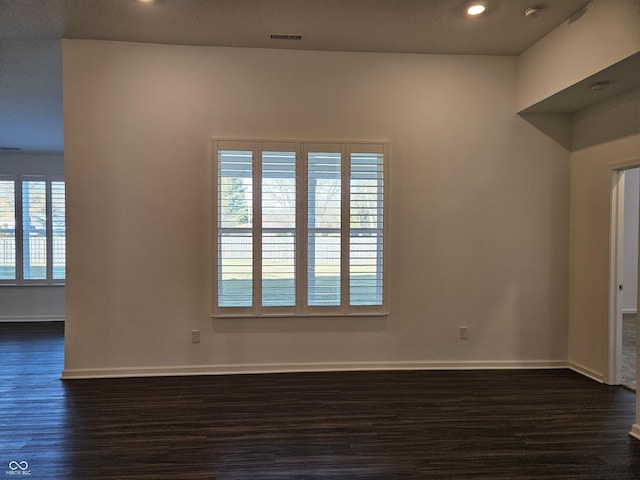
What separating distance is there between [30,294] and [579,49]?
8382 mm

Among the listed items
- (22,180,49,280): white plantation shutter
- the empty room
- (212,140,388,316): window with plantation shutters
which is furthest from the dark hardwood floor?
(22,180,49,280): white plantation shutter

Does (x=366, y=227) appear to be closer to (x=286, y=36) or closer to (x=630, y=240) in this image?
(x=286, y=36)

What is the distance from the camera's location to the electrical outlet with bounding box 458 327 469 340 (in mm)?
3898

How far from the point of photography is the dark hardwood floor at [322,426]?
2.23m

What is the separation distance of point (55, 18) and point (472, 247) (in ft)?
14.0

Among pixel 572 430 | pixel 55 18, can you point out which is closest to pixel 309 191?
pixel 55 18

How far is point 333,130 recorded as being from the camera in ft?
12.4

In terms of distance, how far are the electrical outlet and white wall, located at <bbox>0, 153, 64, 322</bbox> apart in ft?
21.6

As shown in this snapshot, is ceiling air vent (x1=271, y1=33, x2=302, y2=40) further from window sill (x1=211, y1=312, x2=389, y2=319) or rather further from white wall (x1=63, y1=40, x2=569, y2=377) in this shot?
window sill (x1=211, y1=312, x2=389, y2=319)

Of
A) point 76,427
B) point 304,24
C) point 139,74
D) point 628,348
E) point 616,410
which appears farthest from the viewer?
point 628,348

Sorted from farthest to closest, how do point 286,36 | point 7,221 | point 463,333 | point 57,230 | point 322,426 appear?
point 57,230
point 7,221
point 463,333
point 286,36
point 322,426

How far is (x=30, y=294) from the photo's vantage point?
21.9 feet

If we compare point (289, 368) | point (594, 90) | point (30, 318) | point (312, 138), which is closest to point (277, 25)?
point (312, 138)

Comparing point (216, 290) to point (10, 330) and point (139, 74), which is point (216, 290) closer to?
point (139, 74)
